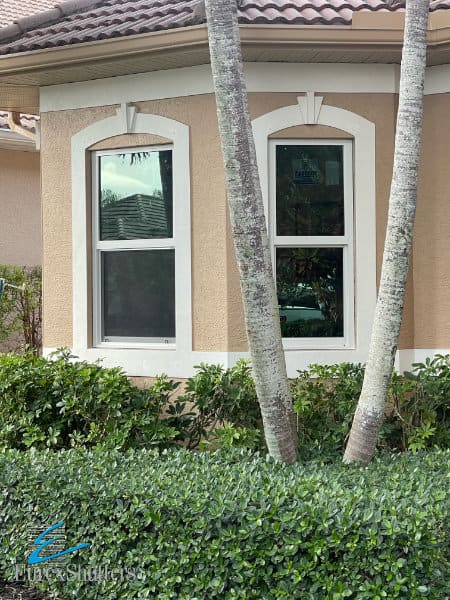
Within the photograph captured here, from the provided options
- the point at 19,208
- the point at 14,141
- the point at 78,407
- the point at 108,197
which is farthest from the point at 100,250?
the point at 19,208

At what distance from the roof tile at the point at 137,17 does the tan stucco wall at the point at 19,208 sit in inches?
225

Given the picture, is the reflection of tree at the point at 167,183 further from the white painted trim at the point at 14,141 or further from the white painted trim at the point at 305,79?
the white painted trim at the point at 14,141

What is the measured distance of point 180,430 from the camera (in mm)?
6914

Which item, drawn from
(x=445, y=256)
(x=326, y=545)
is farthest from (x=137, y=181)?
(x=326, y=545)

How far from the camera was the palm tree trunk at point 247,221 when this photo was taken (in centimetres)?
520

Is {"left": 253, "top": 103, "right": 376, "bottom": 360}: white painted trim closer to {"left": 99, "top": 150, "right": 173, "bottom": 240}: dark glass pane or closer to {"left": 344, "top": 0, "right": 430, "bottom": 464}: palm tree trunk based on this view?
{"left": 99, "top": 150, "right": 173, "bottom": 240}: dark glass pane

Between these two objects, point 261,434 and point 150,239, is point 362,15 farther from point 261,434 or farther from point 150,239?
point 261,434

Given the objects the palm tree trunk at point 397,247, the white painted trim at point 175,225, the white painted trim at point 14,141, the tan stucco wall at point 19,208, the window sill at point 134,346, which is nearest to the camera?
the palm tree trunk at point 397,247

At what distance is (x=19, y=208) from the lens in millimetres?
13484

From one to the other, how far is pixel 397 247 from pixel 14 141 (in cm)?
912

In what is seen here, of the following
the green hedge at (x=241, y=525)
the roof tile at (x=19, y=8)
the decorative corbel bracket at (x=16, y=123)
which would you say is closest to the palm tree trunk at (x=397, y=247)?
the green hedge at (x=241, y=525)

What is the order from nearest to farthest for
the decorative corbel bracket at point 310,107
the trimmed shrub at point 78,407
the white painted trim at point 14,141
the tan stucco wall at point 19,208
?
the trimmed shrub at point 78,407, the decorative corbel bracket at point 310,107, the white painted trim at point 14,141, the tan stucco wall at point 19,208

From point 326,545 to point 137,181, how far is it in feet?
14.3

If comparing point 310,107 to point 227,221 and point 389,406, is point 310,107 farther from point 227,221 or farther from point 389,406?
point 389,406
